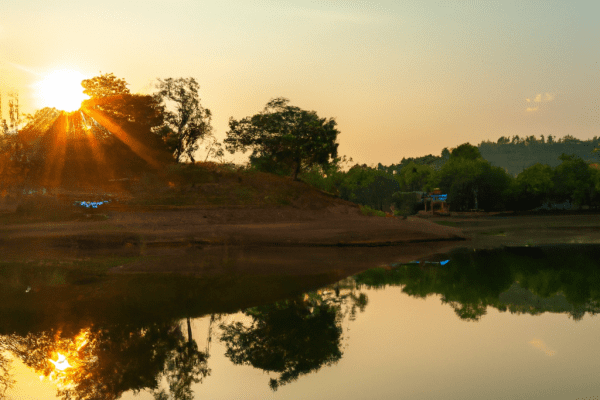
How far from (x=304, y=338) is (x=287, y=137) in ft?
147

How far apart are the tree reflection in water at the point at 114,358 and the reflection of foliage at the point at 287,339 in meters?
0.89

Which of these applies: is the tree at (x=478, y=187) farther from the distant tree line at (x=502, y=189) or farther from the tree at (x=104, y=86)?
the tree at (x=104, y=86)

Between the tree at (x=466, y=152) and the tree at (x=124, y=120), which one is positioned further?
the tree at (x=466, y=152)

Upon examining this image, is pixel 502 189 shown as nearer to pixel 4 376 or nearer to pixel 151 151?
pixel 151 151

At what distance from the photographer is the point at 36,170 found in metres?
46.2

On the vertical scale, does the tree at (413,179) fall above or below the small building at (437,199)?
above

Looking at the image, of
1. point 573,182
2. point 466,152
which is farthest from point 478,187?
point 466,152

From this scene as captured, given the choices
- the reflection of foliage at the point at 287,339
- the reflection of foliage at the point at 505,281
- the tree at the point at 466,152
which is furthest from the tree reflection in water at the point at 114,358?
the tree at the point at 466,152

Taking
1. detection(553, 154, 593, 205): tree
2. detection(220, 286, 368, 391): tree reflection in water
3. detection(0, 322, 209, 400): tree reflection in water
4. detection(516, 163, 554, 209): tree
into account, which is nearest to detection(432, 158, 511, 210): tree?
detection(516, 163, 554, 209): tree

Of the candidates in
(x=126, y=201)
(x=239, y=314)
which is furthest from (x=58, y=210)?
(x=239, y=314)

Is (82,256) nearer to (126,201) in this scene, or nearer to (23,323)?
(23,323)

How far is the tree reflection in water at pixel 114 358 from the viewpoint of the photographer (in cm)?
741

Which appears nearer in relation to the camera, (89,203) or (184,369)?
(184,369)

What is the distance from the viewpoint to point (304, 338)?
9914 mm
